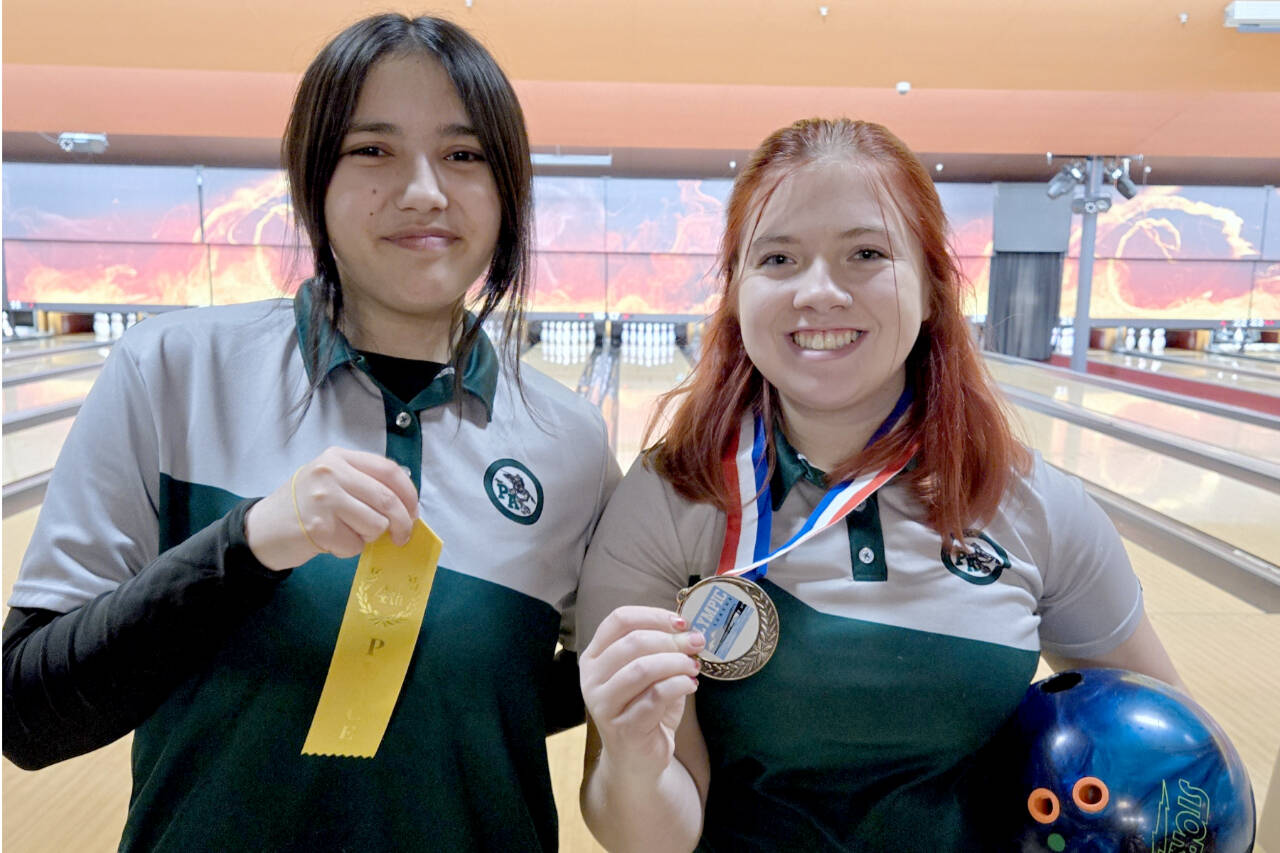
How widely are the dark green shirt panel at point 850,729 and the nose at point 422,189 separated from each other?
463 millimetres

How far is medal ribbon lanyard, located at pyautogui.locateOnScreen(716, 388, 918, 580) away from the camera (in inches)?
33.5

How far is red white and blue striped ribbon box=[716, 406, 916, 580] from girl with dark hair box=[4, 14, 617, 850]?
17cm

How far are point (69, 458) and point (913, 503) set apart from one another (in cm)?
76

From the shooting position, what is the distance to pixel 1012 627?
862 mm

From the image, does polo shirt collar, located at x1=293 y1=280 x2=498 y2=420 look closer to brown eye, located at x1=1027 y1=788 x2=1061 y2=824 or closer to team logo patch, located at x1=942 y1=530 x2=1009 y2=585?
team logo patch, located at x1=942 y1=530 x2=1009 y2=585

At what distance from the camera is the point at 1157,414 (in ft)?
16.2

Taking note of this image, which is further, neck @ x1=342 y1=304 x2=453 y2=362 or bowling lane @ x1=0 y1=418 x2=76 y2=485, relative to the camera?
bowling lane @ x1=0 y1=418 x2=76 y2=485

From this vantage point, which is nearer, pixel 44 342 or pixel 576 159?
pixel 576 159

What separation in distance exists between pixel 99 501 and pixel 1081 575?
91 cm

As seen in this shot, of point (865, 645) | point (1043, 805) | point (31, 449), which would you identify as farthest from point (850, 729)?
point (31, 449)

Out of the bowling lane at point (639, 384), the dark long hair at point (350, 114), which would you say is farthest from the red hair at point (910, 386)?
the bowling lane at point (639, 384)

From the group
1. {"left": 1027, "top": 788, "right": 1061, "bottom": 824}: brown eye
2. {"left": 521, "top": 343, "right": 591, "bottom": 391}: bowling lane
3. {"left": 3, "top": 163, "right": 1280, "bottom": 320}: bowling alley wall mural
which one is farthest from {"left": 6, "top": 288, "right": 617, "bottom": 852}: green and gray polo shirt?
{"left": 3, "top": 163, "right": 1280, "bottom": 320}: bowling alley wall mural

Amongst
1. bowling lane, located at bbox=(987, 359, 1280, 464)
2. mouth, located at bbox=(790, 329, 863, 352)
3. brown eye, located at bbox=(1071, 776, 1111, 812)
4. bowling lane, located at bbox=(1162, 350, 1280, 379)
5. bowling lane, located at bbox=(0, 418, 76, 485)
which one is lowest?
bowling lane, located at bbox=(0, 418, 76, 485)

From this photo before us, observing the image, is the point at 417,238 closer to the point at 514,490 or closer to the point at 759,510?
the point at 514,490
